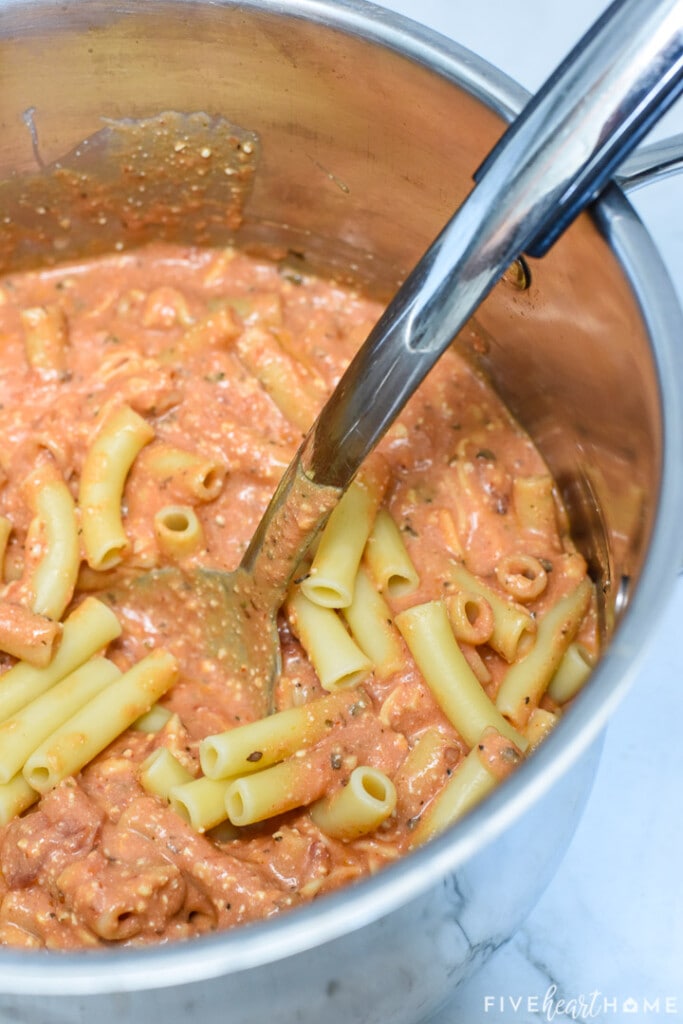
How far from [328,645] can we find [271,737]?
0.58 ft

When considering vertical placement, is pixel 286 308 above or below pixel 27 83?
below

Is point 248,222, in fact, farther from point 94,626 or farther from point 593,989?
point 593,989

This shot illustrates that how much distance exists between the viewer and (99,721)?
1.84m

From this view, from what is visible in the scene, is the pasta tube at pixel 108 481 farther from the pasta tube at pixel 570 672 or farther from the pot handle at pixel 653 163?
the pot handle at pixel 653 163

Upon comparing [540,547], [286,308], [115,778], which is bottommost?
[115,778]

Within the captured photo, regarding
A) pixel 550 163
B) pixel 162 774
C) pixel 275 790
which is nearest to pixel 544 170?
pixel 550 163

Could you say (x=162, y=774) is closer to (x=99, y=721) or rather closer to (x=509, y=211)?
(x=99, y=721)

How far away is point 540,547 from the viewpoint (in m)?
2.01

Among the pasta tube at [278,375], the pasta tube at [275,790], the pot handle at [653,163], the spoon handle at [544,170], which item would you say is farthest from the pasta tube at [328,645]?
the pot handle at [653,163]

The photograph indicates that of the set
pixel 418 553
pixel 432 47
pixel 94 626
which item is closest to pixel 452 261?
pixel 432 47

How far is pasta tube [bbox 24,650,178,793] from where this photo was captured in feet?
5.89

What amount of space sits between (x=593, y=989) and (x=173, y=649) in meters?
0.89

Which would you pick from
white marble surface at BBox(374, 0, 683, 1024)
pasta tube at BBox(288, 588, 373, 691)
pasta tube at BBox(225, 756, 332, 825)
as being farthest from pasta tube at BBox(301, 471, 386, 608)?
white marble surface at BBox(374, 0, 683, 1024)

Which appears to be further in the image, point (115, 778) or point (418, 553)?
point (418, 553)
